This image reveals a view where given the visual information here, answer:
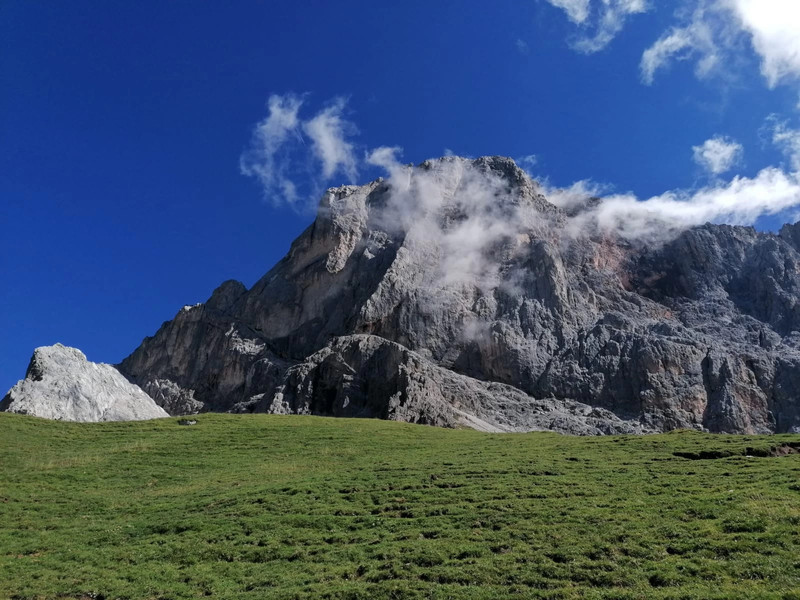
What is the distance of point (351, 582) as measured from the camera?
23.3 m

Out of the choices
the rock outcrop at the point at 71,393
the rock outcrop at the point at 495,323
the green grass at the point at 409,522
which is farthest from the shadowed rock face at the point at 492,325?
the green grass at the point at 409,522

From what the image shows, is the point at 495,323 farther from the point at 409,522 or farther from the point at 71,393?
the point at 409,522

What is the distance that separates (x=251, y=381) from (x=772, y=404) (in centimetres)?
11265

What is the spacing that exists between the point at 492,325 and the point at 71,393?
8999 centimetres

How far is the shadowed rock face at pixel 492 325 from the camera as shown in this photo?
127438mm

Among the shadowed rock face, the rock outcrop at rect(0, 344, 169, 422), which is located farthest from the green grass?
the shadowed rock face

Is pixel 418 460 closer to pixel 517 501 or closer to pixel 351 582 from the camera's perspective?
pixel 517 501

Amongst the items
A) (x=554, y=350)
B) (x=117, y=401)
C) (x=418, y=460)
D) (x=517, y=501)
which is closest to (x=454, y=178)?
(x=554, y=350)

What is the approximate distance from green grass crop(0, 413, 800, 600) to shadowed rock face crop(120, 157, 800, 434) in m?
58.3

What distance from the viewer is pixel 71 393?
107 metres

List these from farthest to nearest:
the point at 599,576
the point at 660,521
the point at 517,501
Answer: the point at 517,501, the point at 660,521, the point at 599,576

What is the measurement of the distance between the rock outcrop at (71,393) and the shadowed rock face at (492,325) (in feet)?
67.1

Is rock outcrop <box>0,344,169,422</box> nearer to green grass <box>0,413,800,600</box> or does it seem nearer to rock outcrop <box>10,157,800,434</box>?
rock outcrop <box>10,157,800,434</box>

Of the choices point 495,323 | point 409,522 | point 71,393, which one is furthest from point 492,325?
point 409,522
